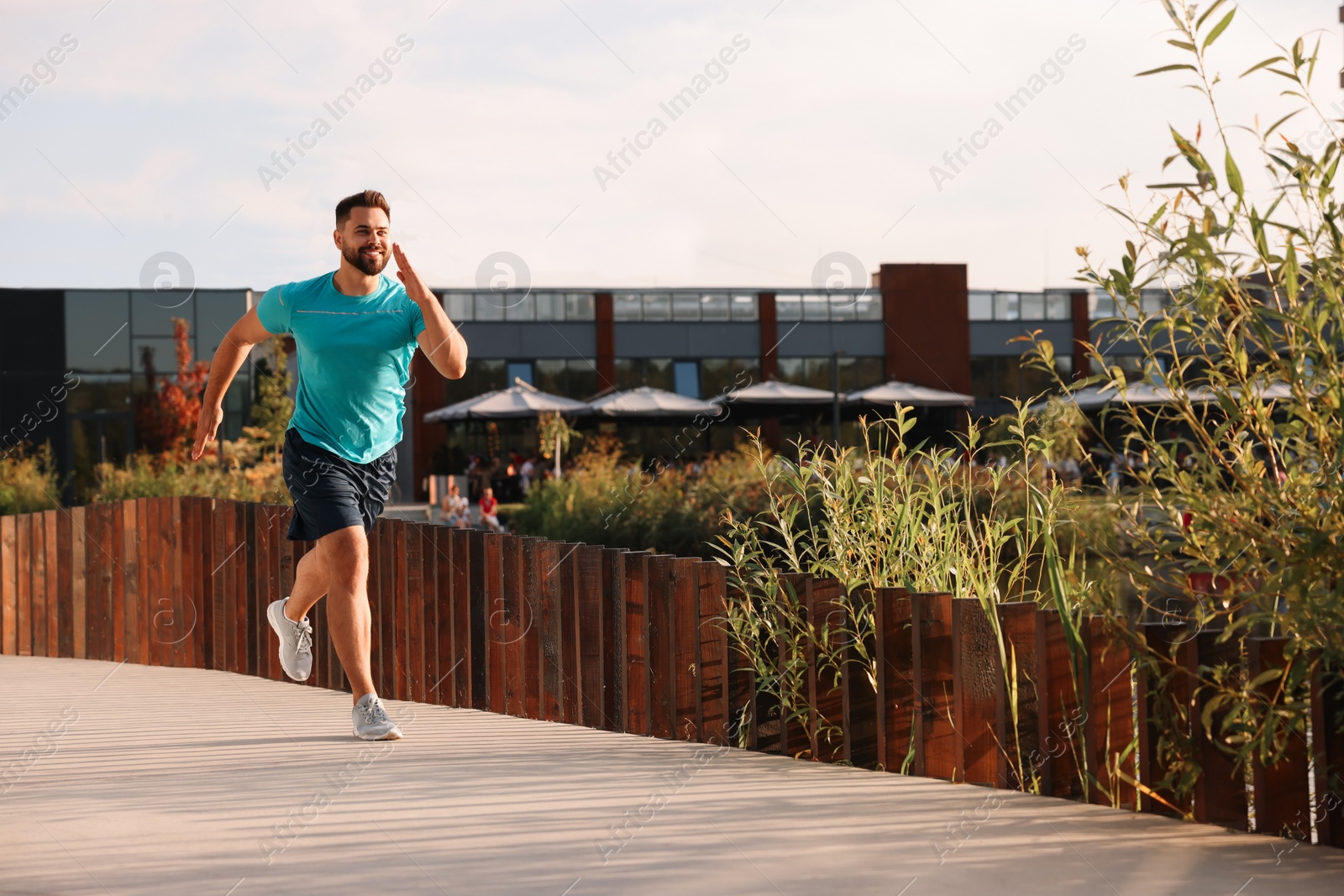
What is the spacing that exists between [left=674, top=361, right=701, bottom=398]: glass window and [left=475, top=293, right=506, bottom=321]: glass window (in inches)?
218

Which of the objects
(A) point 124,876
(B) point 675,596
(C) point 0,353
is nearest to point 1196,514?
(B) point 675,596

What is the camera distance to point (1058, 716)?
305 centimetres

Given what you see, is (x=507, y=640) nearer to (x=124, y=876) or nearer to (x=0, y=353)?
(x=124, y=876)

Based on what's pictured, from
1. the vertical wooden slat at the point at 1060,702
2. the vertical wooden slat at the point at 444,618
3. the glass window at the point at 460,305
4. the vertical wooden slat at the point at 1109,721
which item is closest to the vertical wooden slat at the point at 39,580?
the vertical wooden slat at the point at 444,618

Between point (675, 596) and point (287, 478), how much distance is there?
1.28 meters

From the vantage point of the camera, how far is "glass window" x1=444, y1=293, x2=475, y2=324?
120ft

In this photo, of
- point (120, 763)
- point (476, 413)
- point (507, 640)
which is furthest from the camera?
point (476, 413)

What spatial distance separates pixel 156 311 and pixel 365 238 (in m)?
31.9

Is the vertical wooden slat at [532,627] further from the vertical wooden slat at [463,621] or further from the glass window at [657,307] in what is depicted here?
the glass window at [657,307]

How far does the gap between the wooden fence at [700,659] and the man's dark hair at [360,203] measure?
128 centimetres

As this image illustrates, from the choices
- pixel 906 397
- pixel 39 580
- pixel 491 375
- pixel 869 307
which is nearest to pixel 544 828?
pixel 39 580

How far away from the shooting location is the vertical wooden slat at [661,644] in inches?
156

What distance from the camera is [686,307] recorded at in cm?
3884

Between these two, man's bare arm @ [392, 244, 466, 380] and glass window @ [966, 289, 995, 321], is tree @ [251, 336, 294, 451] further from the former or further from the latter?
man's bare arm @ [392, 244, 466, 380]
